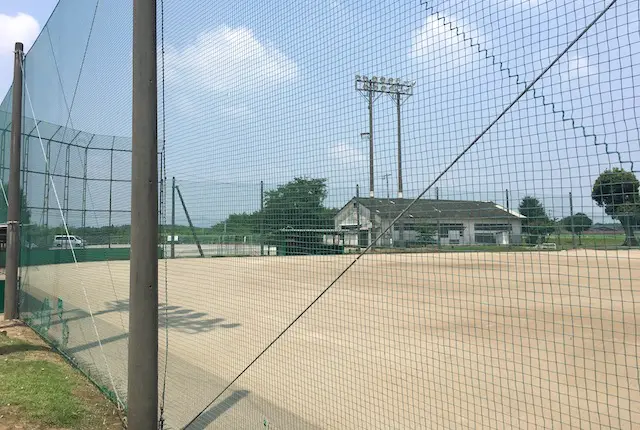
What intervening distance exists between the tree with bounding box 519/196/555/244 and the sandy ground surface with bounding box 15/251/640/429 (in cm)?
23

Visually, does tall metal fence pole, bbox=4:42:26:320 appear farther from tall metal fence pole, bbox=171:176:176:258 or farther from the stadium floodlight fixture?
the stadium floodlight fixture

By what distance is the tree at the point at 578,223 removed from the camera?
207cm

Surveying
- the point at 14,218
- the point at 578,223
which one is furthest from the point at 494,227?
the point at 14,218

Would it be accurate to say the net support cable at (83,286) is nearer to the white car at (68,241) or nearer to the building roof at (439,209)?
the white car at (68,241)

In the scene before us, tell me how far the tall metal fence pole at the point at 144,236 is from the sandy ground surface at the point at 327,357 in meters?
0.64

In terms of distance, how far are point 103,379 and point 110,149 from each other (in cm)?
244

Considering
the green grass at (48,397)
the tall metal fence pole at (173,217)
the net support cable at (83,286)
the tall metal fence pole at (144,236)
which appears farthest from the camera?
the tall metal fence pole at (173,217)

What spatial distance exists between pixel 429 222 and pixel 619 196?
4.11 ft

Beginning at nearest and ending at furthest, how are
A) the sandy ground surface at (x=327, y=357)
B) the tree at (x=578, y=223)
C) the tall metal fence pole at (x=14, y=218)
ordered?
1. the tree at (x=578, y=223)
2. the sandy ground surface at (x=327, y=357)
3. the tall metal fence pole at (x=14, y=218)

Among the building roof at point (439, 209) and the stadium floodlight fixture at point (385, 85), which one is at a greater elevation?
the stadium floodlight fixture at point (385, 85)

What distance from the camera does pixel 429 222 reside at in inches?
121

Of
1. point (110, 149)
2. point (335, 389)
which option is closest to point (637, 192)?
point (335, 389)

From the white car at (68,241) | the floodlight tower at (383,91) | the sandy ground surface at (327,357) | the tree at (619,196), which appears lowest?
the sandy ground surface at (327,357)

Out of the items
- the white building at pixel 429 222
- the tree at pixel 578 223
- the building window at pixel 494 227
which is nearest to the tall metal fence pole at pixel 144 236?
the white building at pixel 429 222
